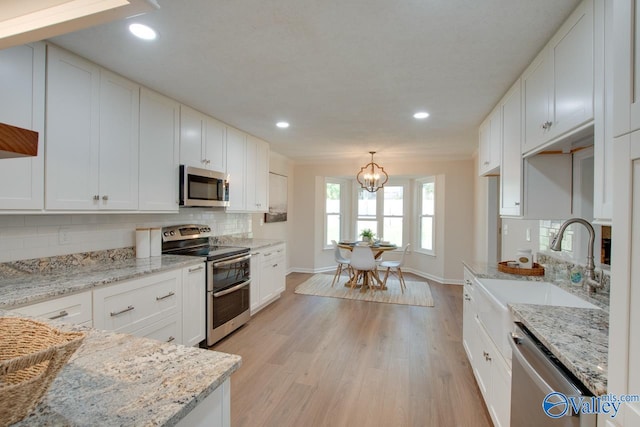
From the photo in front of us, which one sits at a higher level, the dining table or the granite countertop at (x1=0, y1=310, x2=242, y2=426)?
the granite countertop at (x1=0, y1=310, x2=242, y2=426)

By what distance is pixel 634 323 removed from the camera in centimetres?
69

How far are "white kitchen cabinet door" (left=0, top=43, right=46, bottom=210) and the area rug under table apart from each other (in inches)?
144

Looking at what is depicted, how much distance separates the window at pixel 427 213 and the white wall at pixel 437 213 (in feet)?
0.62

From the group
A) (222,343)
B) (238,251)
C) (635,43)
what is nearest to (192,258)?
(238,251)

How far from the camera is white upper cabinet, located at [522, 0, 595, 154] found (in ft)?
4.45

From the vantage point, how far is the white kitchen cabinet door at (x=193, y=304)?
2.59m

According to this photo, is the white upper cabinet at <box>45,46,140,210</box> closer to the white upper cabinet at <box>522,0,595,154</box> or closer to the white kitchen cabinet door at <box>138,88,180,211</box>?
the white kitchen cabinet door at <box>138,88,180,211</box>

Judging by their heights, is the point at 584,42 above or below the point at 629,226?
above

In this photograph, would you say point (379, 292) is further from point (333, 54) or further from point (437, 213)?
point (333, 54)

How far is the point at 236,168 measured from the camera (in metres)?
3.85

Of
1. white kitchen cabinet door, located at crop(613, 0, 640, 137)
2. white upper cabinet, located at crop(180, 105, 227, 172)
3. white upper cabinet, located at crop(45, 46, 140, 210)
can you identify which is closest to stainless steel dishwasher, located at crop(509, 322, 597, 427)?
white kitchen cabinet door, located at crop(613, 0, 640, 137)

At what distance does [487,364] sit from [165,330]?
2388 mm

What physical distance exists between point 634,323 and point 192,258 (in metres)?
2.82

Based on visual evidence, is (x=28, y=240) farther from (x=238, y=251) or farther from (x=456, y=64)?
(x=456, y=64)
